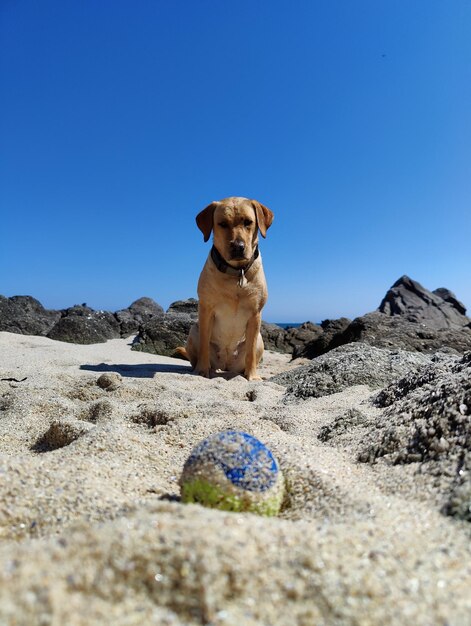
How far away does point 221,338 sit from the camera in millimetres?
6109

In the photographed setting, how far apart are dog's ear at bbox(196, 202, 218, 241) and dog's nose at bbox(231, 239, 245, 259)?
541 millimetres

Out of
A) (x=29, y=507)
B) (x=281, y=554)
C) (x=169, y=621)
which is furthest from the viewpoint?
(x=29, y=507)

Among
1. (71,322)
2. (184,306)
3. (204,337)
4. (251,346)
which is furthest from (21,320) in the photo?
(251,346)

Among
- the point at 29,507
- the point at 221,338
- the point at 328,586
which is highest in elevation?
the point at 221,338

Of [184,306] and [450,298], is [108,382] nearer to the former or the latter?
[184,306]

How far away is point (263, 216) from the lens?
586 centimetres

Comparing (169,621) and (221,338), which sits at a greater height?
(221,338)

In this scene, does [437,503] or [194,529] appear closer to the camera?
[194,529]

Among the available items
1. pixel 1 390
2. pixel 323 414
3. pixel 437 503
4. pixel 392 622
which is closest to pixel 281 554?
pixel 392 622

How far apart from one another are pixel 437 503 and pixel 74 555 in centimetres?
113

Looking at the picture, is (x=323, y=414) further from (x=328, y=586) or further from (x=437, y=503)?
(x=328, y=586)

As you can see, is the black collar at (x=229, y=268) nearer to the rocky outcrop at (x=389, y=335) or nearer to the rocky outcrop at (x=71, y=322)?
the rocky outcrop at (x=389, y=335)

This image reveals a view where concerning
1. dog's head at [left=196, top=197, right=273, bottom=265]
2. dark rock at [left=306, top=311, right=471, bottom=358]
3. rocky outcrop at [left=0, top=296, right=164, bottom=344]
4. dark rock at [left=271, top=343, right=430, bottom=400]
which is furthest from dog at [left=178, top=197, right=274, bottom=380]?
rocky outcrop at [left=0, top=296, right=164, bottom=344]

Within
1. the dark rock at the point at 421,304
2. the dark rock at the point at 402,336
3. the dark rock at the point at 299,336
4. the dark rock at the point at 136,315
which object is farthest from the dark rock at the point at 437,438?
the dark rock at the point at 421,304
